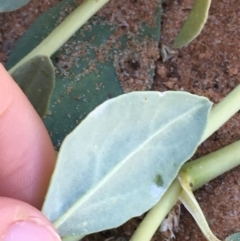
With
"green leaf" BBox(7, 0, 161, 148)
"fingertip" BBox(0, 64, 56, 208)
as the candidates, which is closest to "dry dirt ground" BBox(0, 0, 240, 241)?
"green leaf" BBox(7, 0, 161, 148)

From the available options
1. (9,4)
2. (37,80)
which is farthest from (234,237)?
(9,4)

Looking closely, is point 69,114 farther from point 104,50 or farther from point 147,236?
point 147,236

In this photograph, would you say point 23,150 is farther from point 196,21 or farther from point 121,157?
point 196,21

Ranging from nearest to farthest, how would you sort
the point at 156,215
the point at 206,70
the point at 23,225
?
the point at 23,225 < the point at 156,215 < the point at 206,70

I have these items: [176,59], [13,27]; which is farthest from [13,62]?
[176,59]

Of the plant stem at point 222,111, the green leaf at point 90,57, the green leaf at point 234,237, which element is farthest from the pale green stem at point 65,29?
the green leaf at point 234,237

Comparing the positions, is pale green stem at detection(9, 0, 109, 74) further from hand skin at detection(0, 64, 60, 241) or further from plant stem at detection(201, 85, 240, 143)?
plant stem at detection(201, 85, 240, 143)
